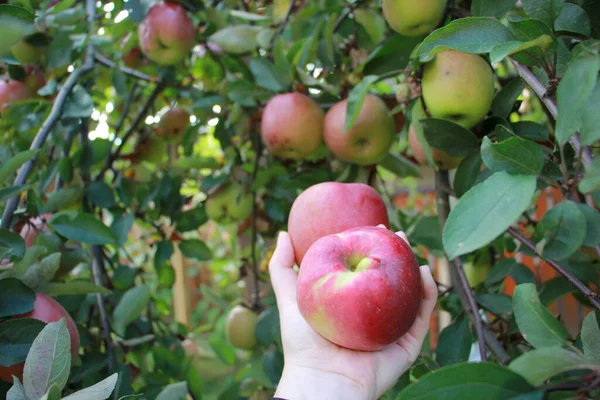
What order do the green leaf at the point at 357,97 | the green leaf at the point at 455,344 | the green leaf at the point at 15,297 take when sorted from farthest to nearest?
1. the green leaf at the point at 455,344
2. the green leaf at the point at 357,97
3. the green leaf at the point at 15,297

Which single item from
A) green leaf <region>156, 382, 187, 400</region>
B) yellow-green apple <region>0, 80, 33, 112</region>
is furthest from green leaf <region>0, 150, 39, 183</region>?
yellow-green apple <region>0, 80, 33, 112</region>

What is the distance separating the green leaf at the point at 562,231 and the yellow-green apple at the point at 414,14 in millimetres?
535

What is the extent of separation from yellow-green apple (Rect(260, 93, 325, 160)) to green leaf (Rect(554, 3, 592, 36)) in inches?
25.0

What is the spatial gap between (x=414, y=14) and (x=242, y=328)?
1046mm

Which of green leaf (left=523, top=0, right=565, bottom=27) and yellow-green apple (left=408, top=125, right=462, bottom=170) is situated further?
yellow-green apple (left=408, top=125, right=462, bottom=170)

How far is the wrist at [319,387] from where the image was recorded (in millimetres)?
748

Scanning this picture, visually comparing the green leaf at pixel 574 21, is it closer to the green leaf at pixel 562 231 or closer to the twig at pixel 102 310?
the green leaf at pixel 562 231

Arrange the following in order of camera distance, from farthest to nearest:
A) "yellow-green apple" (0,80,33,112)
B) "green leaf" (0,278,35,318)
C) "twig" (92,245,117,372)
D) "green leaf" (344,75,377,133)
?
1. "yellow-green apple" (0,80,33,112)
2. "twig" (92,245,117,372)
3. "green leaf" (344,75,377,133)
4. "green leaf" (0,278,35,318)

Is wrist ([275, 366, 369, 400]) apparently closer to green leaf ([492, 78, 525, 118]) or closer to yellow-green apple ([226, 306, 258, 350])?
green leaf ([492, 78, 525, 118])

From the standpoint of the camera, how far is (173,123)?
5.92ft

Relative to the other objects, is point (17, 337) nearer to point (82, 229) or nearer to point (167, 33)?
point (82, 229)

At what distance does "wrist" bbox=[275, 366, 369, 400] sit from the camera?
2.45 feet

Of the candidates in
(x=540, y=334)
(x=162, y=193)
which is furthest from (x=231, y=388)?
(x=540, y=334)

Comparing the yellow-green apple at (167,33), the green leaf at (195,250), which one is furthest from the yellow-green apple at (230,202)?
the yellow-green apple at (167,33)
